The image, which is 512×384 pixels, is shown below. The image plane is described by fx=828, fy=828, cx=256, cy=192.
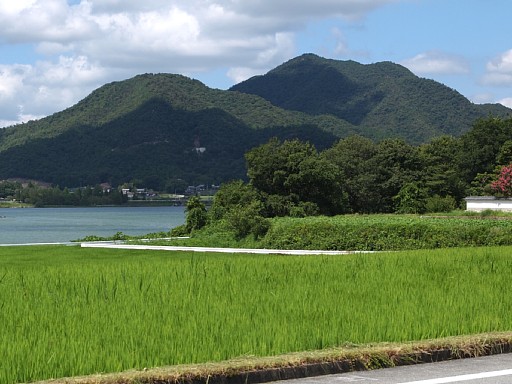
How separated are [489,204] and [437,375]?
159 feet

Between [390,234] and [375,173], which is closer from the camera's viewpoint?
[390,234]

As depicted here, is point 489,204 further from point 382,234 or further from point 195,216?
point 382,234

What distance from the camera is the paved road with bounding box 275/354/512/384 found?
→ 8383mm

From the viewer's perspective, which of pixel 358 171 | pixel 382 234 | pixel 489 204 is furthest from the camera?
pixel 358 171

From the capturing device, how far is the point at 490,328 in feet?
35.5

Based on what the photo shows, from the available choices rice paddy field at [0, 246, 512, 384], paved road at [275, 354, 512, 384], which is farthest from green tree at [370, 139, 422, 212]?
paved road at [275, 354, 512, 384]

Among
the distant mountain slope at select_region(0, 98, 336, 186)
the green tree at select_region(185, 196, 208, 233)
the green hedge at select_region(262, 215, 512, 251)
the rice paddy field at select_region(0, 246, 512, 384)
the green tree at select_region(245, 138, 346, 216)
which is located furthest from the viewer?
the distant mountain slope at select_region(0, 98, 336, 186)

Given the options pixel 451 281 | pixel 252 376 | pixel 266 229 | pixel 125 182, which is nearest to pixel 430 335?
pixel 252 376

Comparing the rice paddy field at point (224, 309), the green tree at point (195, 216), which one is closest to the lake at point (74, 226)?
the green tree at point (195, 216)

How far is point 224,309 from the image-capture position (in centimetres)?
1164

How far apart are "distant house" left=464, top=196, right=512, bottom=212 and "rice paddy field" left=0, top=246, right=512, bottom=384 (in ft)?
117

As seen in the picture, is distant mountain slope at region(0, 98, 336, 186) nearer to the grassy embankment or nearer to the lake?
the lake

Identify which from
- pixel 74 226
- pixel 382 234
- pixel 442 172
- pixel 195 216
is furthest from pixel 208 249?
pixel 74 226

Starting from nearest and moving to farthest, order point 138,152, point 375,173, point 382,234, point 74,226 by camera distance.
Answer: point 382,234, point 375,173, point 74,226, point 138,152
